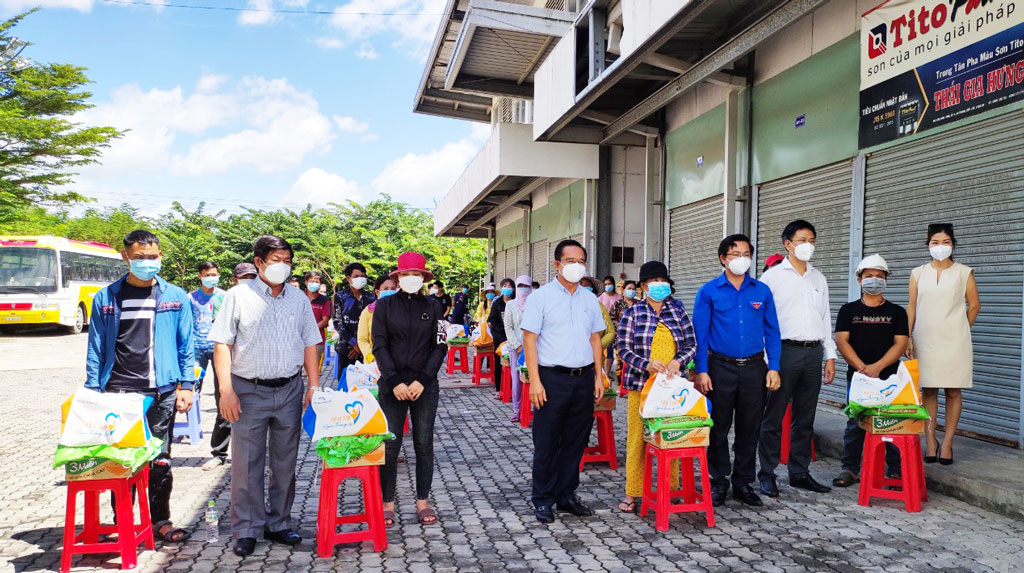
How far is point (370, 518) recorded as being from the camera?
14.0 feet

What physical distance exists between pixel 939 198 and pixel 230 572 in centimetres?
720

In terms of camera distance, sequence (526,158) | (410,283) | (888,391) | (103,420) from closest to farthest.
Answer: (103,420)
(410,283)
(888,391)
(526,158)

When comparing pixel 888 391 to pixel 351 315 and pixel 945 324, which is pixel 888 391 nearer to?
pixel 945 324

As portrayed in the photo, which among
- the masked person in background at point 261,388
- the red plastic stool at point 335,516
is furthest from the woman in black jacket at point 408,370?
the masked person in background at point 261,388

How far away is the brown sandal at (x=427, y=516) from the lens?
4.74 meters

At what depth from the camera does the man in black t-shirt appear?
5586 mm

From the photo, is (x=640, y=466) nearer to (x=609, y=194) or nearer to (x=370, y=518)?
(x=370, y=518)

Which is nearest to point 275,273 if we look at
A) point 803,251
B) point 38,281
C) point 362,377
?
point 362,377

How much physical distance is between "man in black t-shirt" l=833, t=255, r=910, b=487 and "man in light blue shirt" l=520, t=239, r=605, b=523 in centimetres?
228

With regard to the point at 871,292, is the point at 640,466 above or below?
below

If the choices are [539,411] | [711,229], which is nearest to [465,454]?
[539,411]

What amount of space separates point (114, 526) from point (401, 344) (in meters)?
2.02

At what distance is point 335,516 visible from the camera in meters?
4.27

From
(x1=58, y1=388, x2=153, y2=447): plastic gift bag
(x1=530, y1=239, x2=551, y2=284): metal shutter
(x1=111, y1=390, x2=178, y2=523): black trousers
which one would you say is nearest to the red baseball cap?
(x1=111, y1=390, x2=178, y2=523): black trousers
